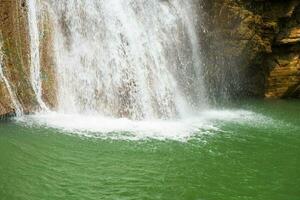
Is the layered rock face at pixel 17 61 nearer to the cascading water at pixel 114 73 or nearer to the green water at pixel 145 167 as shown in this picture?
the cascading water at pixel 114 73

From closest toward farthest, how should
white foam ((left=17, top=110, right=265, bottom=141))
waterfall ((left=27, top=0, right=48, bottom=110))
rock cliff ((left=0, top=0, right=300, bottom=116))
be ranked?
white foam ((left=17, top=110, right=265, bottom=141))
waterfall ((left=27, top=0, right=48, bottom=110))
rock cliff ((left=0, top=0, right=300, bottom=116))

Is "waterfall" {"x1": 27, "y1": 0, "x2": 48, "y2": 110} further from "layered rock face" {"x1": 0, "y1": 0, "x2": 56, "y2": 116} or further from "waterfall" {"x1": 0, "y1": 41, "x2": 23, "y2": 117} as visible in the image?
"waterfall" {"x1": 0, "y1": 41, "x2": 23, "y2": 117}

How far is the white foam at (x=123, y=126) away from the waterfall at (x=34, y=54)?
27.5 inches

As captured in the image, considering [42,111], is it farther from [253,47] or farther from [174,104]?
[253,47]

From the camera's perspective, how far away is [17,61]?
13.7m

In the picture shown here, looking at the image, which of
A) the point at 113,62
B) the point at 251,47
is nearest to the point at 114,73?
the point at 113,62

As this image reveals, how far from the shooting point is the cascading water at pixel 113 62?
14703mm

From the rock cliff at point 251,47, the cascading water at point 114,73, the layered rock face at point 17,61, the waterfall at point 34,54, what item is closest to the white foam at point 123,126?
the cascading water at point 114,73

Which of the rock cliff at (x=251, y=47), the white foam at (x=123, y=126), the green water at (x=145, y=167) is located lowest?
the green water at (x=145, y=167)

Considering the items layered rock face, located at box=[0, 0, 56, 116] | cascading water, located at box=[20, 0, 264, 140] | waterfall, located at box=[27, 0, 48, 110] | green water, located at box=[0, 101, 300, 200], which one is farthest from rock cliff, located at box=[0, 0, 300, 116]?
layered rock face, located at box=[0, 0, 56, 116]

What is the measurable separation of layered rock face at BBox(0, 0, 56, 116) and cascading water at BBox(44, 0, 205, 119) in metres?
0.88

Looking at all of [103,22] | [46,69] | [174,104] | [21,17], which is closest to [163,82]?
[174,104]

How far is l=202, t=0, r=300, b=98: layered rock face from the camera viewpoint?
63.8 feet

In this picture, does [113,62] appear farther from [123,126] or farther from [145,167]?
[145,167]
